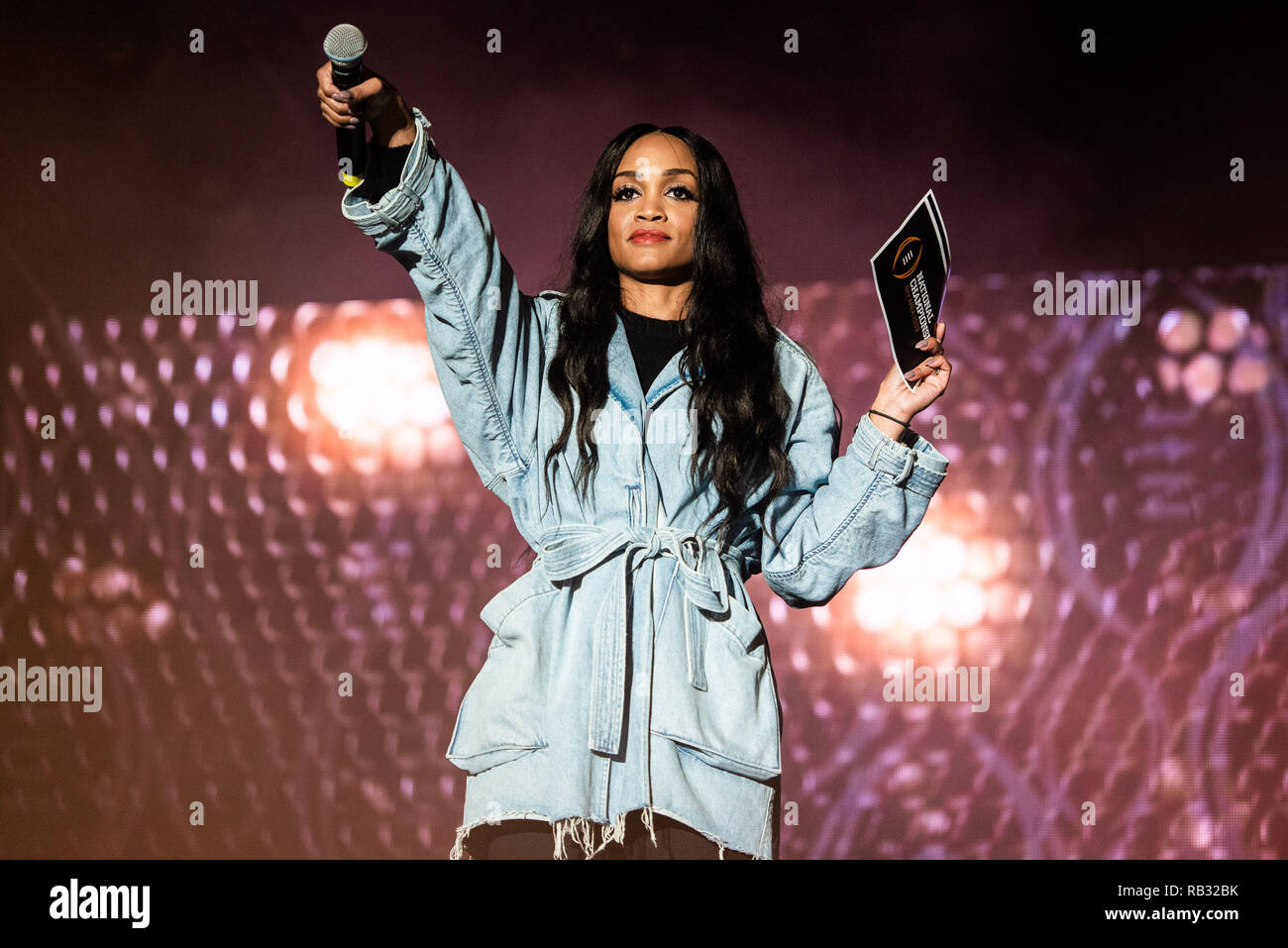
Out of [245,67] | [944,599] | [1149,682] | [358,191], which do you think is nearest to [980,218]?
[944,599]

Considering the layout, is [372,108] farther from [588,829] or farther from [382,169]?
[588,829]

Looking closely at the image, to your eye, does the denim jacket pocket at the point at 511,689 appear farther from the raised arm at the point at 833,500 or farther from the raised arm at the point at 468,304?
the raised arm at the point at 833,500

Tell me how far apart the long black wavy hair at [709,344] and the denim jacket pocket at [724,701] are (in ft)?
0.34

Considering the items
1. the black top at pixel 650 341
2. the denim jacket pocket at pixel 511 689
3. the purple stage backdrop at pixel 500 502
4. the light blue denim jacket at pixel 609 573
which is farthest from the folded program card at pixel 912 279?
the purple stage backdrop at pixel 500 502

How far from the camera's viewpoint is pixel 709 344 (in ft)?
4.53

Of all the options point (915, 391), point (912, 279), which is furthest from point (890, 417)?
point (912, 279)

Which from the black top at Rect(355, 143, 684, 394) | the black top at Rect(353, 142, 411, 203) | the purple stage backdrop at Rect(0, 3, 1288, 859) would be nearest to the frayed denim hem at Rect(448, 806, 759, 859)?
the black top at Rect(355, 143, 684, 394)

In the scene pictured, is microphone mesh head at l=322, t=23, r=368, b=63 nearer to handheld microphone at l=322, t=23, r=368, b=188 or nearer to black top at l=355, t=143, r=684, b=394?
handheld microphone at l=322, t=23, r=368, b=188

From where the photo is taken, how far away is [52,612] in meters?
2.53

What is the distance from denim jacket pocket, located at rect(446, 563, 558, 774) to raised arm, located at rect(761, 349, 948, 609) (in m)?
0.26

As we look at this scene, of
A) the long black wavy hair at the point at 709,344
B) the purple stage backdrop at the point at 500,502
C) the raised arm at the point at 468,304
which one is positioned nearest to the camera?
the raised arm at the point at 468,304

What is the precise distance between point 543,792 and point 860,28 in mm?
1771

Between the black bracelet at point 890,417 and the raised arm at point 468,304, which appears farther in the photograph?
the black bracelet at point 890,417

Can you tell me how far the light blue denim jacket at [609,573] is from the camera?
4.16ft
